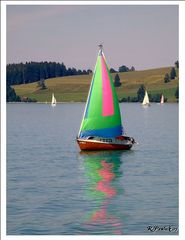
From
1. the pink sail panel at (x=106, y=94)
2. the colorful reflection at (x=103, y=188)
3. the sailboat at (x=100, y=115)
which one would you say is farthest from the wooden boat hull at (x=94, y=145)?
the pink sail panel at (x=106, y=94)

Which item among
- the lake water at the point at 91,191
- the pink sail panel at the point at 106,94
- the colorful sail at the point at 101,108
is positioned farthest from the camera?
the pink sail panel at the point at 106,94

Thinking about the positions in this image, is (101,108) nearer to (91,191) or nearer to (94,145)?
(94,145)

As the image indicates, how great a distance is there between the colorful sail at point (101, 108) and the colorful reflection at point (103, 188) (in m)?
2.45

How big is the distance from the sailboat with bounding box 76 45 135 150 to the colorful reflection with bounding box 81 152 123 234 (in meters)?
1.28

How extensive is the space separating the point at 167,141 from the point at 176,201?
165ft

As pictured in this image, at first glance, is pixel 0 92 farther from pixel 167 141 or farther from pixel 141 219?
pixel 167 141

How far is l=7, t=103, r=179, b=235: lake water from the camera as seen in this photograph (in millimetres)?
38000

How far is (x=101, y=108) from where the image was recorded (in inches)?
2768

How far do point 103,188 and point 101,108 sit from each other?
805 inches

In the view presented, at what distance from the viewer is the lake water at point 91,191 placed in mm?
38000

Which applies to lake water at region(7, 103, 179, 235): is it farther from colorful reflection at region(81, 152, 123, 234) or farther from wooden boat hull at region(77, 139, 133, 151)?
wooden boat hull at region(77, 139, 133, 151)

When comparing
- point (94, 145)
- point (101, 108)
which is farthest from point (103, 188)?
point (101, 108)

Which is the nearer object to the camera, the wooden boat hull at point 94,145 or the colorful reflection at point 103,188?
the colorful reflection at point 103,188

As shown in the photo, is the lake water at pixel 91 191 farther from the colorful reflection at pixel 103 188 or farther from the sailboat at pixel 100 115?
the sailboat at pixel 100 115
